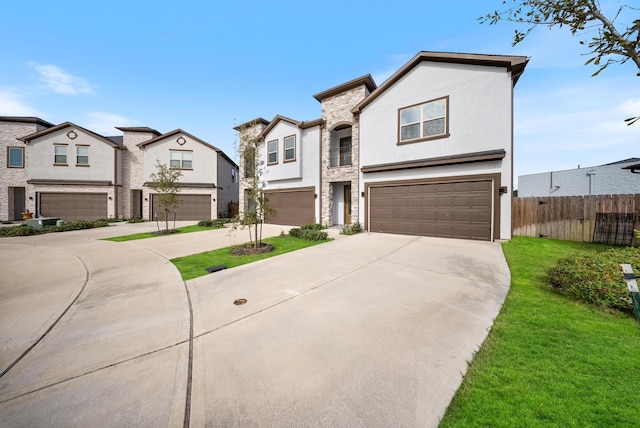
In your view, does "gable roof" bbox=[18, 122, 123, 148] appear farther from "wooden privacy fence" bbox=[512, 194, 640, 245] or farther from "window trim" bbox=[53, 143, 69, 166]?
"wooden privacy fence" bbox=[512, 194, 640, 245]

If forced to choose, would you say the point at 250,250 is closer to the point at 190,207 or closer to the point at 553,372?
the point at 553,372

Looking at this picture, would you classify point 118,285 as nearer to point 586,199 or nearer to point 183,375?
point 183,375

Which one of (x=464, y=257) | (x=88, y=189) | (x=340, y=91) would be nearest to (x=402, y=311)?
(x=464, y=257)

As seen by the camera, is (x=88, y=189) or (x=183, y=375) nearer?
(x=183, y=375)

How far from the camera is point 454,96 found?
405 inches

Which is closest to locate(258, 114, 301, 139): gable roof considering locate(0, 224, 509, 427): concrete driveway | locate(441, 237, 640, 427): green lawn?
locate(0, 224, 509, 427): concrete driveway

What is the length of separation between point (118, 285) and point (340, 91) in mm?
13945

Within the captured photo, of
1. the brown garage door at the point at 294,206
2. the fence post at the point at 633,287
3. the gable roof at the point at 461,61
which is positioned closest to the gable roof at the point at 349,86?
the gable roof at the point at 461,61

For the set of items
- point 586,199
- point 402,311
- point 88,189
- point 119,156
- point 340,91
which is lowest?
point 402,311

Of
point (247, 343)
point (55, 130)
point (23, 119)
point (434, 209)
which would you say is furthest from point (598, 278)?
point (23, 119)

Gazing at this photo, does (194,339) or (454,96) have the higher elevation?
(454,96)

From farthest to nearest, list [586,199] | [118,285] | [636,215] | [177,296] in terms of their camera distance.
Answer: [586,199]
[636,215]
[118,285]
[177,296]

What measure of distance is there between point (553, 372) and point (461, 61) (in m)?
11.6

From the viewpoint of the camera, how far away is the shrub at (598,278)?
3.92 meters
